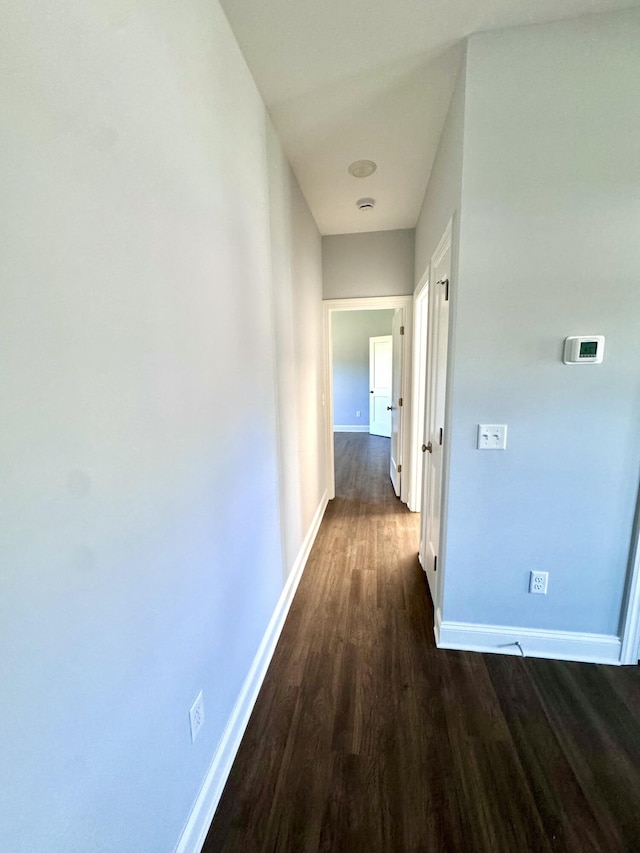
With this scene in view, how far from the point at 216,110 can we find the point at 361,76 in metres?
0.79

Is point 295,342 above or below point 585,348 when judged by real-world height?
above

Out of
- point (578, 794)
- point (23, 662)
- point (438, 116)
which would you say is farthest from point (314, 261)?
point (578, 794)

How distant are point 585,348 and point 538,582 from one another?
44.0 inches

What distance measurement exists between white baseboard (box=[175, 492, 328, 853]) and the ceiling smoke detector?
106 inches

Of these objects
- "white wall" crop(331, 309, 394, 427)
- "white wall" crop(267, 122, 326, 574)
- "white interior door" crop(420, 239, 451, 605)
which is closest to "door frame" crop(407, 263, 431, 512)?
"white interior door" crop(420, 239, 451, 605)

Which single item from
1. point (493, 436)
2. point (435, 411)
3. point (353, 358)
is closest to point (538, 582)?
point (493, 436)

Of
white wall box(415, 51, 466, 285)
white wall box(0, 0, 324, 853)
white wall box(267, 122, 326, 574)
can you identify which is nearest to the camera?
white wall box(0, 0, 324, 853)

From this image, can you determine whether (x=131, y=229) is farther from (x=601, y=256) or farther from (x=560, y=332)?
(x=601, y=256)

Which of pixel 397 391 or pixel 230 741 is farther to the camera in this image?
pixel 397 391

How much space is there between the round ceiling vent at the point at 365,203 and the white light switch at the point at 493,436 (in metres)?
2.06

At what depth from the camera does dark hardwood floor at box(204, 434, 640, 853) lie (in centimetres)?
112

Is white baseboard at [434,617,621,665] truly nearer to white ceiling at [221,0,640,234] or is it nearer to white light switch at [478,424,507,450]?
white light switch at [478,424,507,450]

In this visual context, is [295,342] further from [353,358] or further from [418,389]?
[353,358]

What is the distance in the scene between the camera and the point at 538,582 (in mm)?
1720
